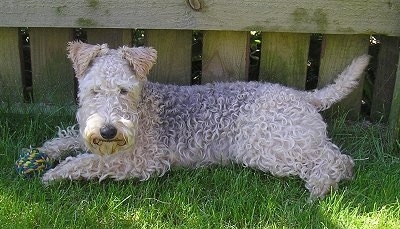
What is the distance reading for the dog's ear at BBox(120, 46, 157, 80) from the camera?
369cm

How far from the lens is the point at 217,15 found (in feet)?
13.5

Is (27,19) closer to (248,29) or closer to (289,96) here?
(248,29)

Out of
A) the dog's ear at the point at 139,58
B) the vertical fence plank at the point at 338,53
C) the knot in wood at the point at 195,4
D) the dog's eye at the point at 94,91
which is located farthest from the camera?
the vertical fence plank at the point at 338,53

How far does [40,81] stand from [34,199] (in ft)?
4.28

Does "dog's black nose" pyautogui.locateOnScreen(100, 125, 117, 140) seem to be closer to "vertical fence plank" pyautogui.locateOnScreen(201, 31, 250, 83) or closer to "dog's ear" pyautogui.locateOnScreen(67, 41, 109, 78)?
"dog's ear" pyautogui.locateOnScreen(67, 41, 109, 78)

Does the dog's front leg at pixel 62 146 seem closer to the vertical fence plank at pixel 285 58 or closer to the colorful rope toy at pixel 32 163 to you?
the colorful rope toy at pixel 32 163

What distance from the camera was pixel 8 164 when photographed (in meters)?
3.99

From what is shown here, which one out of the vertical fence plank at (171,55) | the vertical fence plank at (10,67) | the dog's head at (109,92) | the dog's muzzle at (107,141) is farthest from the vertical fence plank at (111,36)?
the dog's muzzle at (107,141)

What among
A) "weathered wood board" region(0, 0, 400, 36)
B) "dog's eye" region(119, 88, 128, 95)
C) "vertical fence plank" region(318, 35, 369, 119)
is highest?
"weathered wood board" region(0, 0, 400, 36)

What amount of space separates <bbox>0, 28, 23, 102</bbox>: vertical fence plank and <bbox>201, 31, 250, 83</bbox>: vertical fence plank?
4.63 feet

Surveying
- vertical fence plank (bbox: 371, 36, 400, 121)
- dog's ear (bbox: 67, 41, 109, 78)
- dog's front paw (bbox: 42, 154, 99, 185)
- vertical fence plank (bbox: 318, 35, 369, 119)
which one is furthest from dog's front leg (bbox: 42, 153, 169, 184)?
vertical fence plank (bbox: 371, 36, 400, 121)

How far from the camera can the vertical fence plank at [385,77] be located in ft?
14.5

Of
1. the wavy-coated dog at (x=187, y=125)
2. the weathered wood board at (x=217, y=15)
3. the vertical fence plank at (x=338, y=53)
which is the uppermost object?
the weathered wood board at (x=217, y=15)

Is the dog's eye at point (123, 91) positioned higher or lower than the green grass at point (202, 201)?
higher
